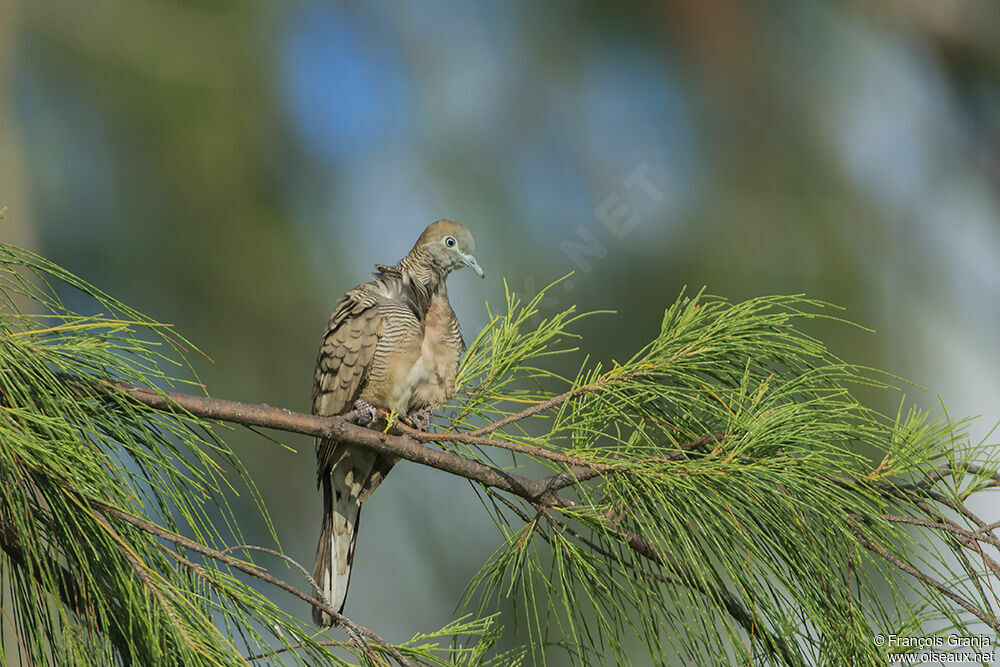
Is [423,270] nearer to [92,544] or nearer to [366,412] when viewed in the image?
[366,412]

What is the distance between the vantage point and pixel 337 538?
284 centimetres

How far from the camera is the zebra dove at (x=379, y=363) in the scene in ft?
8.70

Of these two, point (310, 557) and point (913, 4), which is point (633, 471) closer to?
point (310, 557)

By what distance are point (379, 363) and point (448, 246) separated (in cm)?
48

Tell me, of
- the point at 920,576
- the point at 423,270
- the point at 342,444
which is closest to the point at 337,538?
the point at 342,444

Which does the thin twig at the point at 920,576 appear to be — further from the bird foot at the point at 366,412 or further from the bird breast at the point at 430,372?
the bird foot at the point at 366,412

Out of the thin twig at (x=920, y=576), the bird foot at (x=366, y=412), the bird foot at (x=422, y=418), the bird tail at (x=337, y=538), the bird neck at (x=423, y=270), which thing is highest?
the bird neck at (x=423, y=270)

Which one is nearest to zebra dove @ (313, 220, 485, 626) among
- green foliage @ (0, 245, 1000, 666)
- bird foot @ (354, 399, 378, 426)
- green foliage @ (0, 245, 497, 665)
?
bird foot @ (354, 399, 378, 426)

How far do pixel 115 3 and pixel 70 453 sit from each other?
4844mm

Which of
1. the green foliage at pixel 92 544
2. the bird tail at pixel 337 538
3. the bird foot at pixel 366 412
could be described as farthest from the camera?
the bird tail at pixel 337 538

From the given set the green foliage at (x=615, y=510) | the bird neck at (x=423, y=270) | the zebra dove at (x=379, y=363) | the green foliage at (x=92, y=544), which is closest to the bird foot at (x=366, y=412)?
the zebra dove at (x=379, y=363)

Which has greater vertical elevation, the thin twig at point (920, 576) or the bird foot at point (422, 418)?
the bird foot at point (422, 418)

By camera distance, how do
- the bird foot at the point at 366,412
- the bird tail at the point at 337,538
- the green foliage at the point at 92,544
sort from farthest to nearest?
1. the bird tail at the point at 337,538
2. the bird foot at the point at 366,412
3. the green foliage at the point at 92,544

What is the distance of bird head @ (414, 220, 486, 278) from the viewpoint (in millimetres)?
2885
